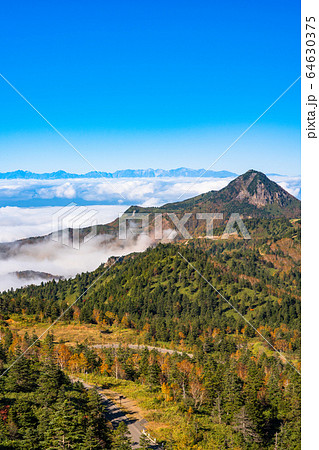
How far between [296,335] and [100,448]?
7179 cm

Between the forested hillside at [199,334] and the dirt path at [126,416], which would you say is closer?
the dirt path at [126,416]

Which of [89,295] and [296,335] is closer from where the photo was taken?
[296,335]

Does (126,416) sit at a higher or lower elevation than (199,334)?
higher

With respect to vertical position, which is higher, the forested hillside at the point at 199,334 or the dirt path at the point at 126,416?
the dirt path at the point at 126,416

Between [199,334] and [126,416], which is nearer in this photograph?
[126,416]

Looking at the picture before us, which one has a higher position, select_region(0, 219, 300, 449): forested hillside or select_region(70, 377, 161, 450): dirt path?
select_region(70, 377, 161, 450): dirt path

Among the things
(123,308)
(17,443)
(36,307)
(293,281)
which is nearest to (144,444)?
(17,443)

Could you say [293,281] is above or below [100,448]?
below

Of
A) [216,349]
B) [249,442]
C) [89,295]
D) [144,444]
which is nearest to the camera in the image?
[144,444]

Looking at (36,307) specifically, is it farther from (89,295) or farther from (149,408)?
(149,408)

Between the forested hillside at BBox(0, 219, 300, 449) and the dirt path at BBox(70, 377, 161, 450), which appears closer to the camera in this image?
the dirt path at BBox(70, 377, 161, 450)

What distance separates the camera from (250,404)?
34219 millimetres
